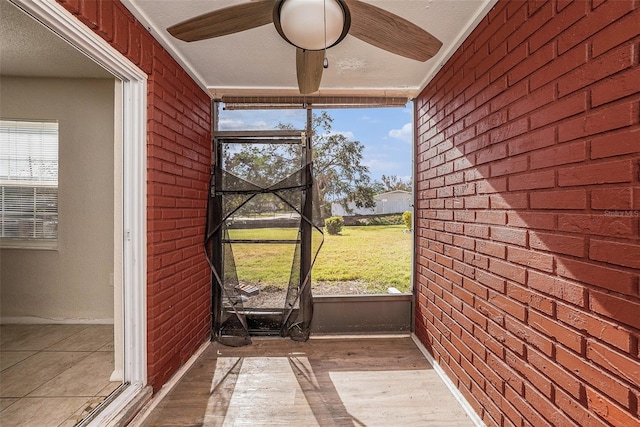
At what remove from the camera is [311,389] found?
6.74ft

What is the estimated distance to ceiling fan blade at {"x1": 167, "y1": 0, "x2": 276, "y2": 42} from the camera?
4.09ft

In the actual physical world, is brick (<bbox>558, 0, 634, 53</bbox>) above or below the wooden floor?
above

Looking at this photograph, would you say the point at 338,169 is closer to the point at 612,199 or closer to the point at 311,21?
the point at 311,21

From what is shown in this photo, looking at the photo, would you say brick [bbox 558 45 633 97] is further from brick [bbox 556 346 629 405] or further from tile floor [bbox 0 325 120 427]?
tile floor [bbox 0 325 120 427]

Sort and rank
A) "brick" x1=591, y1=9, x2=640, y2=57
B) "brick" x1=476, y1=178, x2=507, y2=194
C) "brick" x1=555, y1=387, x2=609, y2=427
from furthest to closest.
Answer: "brick" x1=476, y1=178, x2=507, y2=194
"brick" x1=555, y1=387, x2=609, y2=427
"brick" x1=591, y1=9, x2=640, y2=57

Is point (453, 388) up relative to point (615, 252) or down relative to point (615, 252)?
down

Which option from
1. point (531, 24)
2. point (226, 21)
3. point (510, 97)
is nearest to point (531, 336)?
point (510, 97)

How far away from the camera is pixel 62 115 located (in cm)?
285

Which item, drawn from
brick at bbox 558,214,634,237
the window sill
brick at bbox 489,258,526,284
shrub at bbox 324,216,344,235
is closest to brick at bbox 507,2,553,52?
brick at bbox 558,214,634,237

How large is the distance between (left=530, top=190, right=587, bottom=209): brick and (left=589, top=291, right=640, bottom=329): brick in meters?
0.31

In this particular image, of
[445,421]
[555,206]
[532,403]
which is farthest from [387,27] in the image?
[445,421]

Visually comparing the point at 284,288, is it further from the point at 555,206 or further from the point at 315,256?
the point at 555,206

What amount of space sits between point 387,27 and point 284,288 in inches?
86.8

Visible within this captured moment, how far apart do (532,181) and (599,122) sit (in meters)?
0.33
